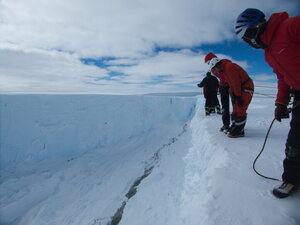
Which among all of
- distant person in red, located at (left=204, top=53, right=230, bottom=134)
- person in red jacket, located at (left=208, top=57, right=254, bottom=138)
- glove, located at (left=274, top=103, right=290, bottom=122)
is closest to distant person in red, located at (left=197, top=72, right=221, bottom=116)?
distant person in red, located at (left=204, top=53, right=230, bottom=134)

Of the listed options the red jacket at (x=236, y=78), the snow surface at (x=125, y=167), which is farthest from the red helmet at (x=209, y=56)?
the snow surface at (x=125, y=167)

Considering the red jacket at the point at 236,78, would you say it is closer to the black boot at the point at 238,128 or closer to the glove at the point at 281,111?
the black boot at the point at 238,128

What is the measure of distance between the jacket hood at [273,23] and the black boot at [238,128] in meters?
1.73

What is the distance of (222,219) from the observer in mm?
1207

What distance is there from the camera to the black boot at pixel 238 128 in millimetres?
2676

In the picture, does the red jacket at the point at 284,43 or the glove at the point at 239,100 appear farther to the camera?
the glove at the point at 239,100

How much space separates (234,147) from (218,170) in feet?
2.32

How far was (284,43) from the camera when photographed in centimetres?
110

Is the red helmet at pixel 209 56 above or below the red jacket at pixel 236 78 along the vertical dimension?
above

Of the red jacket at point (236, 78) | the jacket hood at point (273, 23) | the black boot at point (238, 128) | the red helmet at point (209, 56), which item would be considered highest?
the red helmet at point (209, 56)

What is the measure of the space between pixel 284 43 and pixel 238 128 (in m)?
1.89

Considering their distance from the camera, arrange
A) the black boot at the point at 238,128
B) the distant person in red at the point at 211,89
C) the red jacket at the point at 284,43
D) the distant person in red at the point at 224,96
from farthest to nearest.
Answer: the distant person in red at the point at 211,89 < the distant person in red at the point at 224,96 < the black boot at the point at 238,128 < the red jacket at the point at 284,43

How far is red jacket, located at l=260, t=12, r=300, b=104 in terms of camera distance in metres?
1.06

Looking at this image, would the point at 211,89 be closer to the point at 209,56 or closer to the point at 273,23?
the point at 209,56
